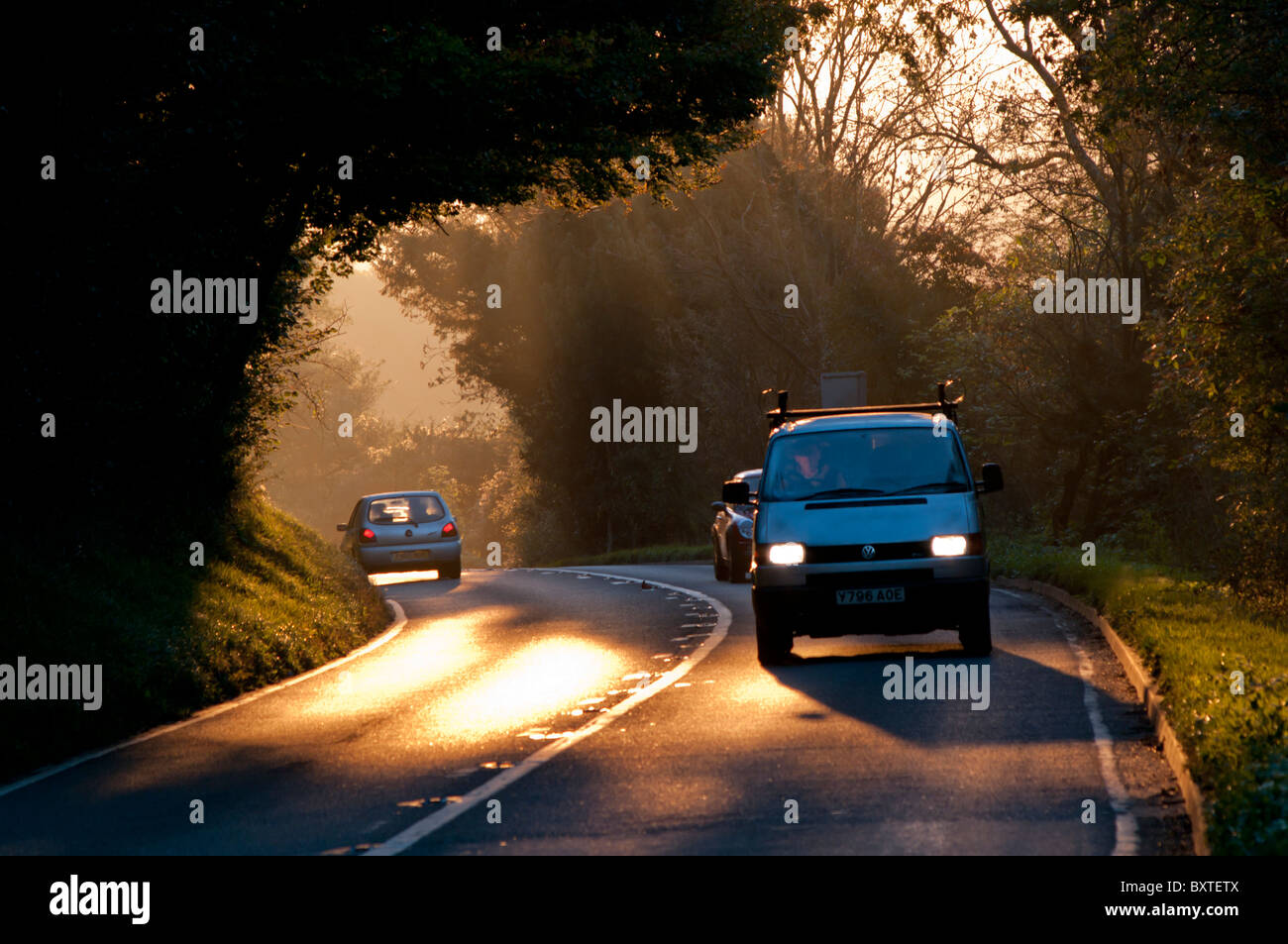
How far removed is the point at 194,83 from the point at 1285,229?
12321 millimetres

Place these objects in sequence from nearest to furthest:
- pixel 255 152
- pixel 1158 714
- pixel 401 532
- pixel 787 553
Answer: pixel 1158 714, pixel 787 553, pixel 255 152, pixel 401 532

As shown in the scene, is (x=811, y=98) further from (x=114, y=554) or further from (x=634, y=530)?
(x=114, y=554)

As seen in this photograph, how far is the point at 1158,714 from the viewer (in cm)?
1020

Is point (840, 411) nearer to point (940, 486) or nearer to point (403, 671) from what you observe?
point (940, 486)

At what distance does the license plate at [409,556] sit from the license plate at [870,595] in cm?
A: 1808

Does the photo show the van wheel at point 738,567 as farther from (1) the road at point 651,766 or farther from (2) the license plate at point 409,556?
(1) the road at point 651,766

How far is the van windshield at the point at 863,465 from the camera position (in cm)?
1410

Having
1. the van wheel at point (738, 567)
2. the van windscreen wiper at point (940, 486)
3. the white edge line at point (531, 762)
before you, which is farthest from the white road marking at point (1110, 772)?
the van wheel at point (738, 567)

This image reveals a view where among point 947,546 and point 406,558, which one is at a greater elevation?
point 947,546

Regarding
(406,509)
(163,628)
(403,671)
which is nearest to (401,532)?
(406,509)

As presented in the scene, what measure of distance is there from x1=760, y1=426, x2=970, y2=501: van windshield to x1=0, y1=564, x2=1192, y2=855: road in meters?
1.51

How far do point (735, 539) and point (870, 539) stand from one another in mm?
12938

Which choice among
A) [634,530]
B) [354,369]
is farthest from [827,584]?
[354,369]

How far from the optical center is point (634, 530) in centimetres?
5769
